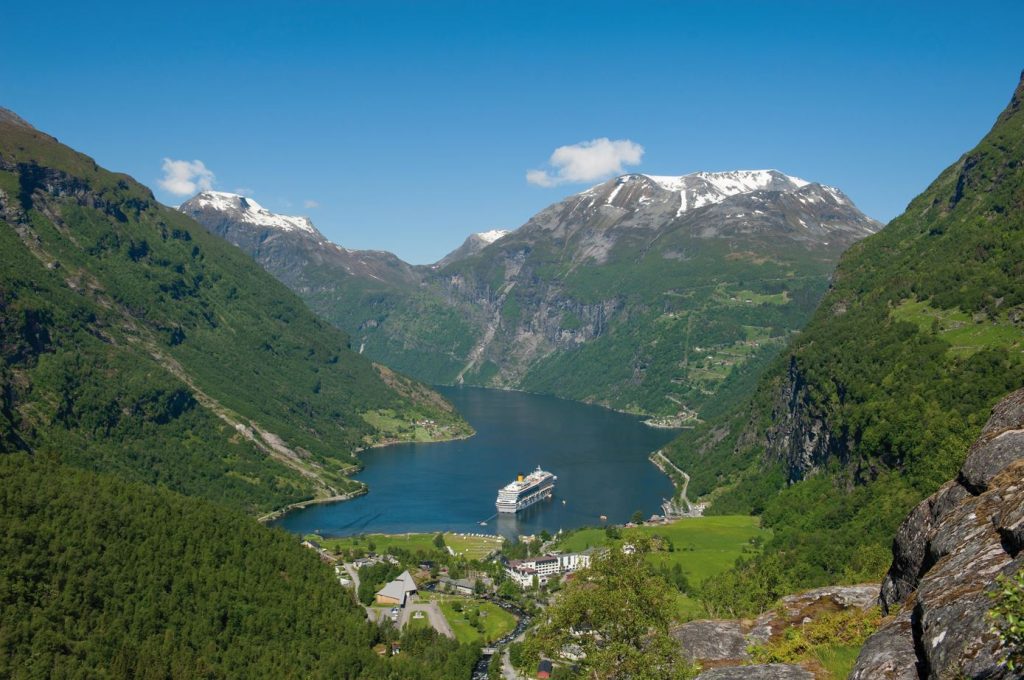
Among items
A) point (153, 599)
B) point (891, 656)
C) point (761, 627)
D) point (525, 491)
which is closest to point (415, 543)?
point (525, 491)

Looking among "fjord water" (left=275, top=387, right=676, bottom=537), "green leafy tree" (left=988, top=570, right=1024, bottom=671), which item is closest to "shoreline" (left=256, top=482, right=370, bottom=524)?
"fjord water" (left=275, top=387, right=676, bottom=537)

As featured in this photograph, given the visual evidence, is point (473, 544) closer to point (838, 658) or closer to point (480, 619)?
point (480, 619)

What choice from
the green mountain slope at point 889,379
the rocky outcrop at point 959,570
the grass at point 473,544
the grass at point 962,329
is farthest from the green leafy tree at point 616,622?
the grass at point 473,544

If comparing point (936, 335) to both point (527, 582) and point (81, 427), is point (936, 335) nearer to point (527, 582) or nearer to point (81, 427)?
point (527, 582)

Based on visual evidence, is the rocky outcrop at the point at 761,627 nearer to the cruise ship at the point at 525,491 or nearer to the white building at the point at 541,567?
the white building at the point at 541,567

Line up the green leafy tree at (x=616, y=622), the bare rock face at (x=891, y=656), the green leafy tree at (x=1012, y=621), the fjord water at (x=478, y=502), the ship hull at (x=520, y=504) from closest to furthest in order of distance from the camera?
the green leafy tree at (x=1012, y=621), the bare rock face at (x=891, y=656), the green leafy tree at (x=616, y=622), the fjord water at (x=478, y=502), the ship hull at (x=520, y=504)

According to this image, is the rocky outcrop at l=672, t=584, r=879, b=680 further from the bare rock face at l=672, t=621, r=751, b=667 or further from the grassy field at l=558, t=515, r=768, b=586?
the grassy field at l=558, t=515, r=768, b=586
